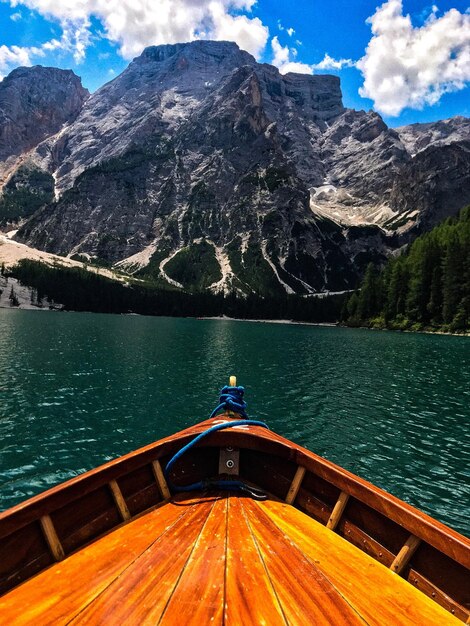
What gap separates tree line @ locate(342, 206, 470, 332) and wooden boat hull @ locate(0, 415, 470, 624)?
13082 centimetres

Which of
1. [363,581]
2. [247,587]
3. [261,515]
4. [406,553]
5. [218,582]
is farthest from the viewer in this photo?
[261,515]

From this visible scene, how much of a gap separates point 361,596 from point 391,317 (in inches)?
6270

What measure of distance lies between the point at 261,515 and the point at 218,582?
2.59 metres

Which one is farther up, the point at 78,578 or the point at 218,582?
the point at 218,582

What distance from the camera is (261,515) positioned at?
26.4ft

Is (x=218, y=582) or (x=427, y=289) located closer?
(x=218, y=582)

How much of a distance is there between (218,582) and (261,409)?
26.6 m

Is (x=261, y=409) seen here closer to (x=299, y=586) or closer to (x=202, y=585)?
(x=299, y=586)

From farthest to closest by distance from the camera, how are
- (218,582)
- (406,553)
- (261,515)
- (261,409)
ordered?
(261,409), (261,515), (406,553), (218,582)

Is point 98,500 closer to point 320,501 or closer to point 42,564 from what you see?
point 42,564

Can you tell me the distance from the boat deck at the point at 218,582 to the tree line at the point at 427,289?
13248cm

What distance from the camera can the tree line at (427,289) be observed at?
406 ft

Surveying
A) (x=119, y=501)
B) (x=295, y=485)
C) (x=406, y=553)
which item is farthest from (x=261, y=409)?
(x=406, y=553)

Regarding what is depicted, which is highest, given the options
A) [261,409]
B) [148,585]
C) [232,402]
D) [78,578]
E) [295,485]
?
[232,402]
